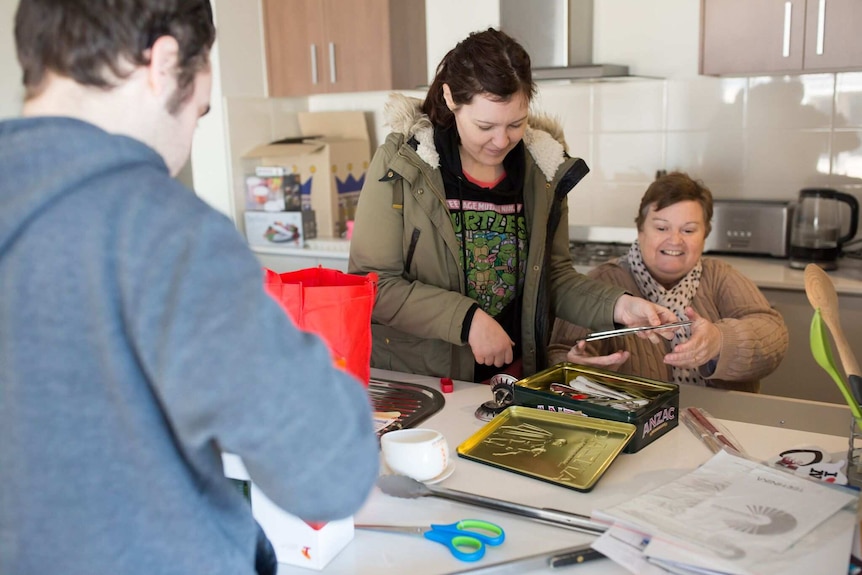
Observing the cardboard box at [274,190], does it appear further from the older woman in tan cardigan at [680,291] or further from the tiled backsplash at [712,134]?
the older woman in tan cardigan at [680,291]

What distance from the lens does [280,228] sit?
3.64m

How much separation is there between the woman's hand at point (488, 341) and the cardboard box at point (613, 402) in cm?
17

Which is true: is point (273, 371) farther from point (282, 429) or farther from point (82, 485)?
point (82, 485)

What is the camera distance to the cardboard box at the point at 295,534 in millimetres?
1007

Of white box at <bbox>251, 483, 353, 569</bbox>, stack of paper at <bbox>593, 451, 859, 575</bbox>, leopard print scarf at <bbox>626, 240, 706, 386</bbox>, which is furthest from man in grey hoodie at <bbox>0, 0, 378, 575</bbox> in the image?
leopard print scarf at <bbox>626, 240, 706, 386</bbox>

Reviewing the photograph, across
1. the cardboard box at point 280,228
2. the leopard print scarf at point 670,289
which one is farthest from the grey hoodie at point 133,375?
the cardboard box at point 280,228

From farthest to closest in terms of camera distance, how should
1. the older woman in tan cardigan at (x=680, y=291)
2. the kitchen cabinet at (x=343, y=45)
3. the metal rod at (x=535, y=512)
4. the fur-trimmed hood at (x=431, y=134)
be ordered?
the kitchen cabinet at (x=343, y=45) < the older woman in tan cardigan at (x=680, y=291) < the fur-trimmed hood at (x=431, y=134) < the metal rod at (x=535, y=512)

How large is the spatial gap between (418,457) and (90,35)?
76cm

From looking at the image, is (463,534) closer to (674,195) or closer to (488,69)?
(488,69)

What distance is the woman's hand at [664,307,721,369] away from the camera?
1.69 metres

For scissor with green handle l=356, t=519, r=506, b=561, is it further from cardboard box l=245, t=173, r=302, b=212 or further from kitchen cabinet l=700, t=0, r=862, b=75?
cardboard box l=245, t=173, r=302, b=212

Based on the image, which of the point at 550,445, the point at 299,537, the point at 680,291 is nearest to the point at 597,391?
the point at 550,445

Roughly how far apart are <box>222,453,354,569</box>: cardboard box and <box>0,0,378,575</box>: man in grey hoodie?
0.34m

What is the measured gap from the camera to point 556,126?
6.77ft
